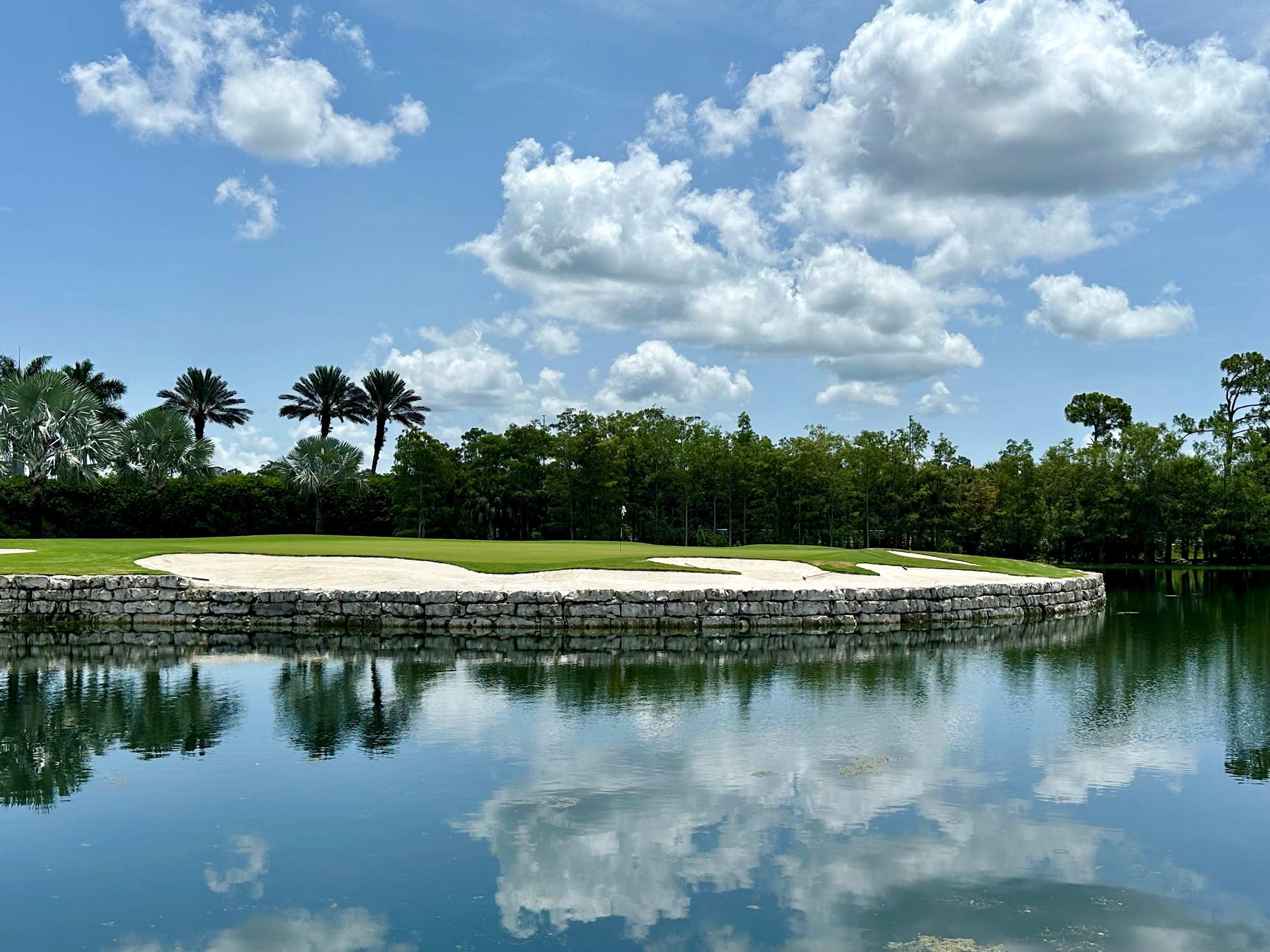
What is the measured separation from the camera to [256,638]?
19.7m

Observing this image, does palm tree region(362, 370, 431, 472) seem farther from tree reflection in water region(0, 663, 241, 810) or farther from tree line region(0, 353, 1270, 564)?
tree reflection in water region(0, 663, 241, 810)

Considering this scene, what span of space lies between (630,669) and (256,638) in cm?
847

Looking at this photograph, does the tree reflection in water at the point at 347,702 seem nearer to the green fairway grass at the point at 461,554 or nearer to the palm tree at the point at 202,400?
the green fairway grass at the point at 461,554

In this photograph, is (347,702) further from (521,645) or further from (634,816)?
(634,816)

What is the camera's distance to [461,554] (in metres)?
28.0

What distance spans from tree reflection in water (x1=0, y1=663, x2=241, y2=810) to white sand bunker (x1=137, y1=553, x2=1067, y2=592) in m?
6.58

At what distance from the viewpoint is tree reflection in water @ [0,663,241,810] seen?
9.48m

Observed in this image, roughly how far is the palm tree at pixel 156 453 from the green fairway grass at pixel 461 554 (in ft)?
43.2

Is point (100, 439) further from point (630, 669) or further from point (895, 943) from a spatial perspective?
point (895, 943)

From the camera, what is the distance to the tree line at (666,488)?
47.1m

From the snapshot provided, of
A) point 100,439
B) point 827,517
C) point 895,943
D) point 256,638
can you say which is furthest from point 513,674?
point 827,517

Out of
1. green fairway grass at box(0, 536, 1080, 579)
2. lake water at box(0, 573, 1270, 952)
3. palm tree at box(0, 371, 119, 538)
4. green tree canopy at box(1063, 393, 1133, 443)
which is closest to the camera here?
lake water at box(0, 573, 1270, 952)

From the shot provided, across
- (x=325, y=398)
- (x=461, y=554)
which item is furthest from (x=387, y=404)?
(x=461, y=554)

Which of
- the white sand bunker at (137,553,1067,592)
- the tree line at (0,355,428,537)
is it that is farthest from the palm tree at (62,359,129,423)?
the white sand bunker at (137,553,1067,592)
